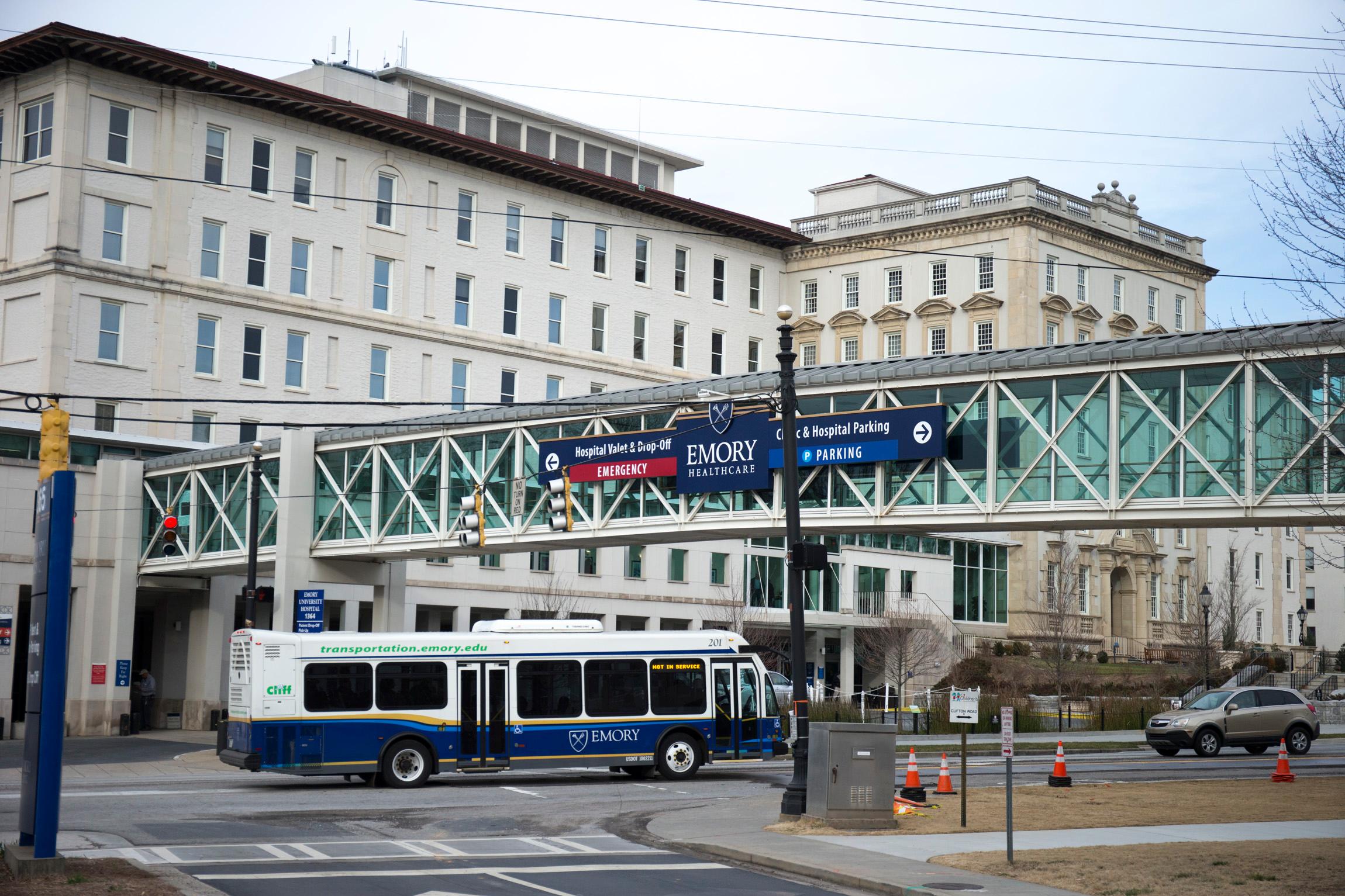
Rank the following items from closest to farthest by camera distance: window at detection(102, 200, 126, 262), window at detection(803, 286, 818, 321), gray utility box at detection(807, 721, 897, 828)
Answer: gray utility box at detection(807, 721, 897, 828) < window at detection(102, 200, 126, 262) < window at detection(803, 286, 818, 321)

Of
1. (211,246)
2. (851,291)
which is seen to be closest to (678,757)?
(211,246)

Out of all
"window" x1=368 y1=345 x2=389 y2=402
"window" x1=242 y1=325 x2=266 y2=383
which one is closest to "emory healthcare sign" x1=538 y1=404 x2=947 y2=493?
"window" x1=242 y1=325 x2=266 y2=383

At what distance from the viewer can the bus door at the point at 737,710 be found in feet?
99.8

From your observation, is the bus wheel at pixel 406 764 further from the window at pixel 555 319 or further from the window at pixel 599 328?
the window at pixel 599 328

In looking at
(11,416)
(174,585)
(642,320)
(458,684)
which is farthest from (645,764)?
(642,320)

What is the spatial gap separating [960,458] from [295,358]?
40.6 metres

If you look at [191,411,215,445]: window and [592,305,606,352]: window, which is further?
[592,305,606,352]: window

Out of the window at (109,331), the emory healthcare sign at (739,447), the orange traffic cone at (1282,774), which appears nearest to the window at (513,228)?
the window at (109,331)

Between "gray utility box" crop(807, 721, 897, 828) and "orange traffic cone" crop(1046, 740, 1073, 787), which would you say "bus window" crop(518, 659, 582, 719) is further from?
"gray utility box" crop(807, 721, 897, 828)

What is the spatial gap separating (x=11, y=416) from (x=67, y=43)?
14.2 metres

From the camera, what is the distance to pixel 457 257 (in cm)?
7206

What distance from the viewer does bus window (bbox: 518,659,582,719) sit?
29.2m

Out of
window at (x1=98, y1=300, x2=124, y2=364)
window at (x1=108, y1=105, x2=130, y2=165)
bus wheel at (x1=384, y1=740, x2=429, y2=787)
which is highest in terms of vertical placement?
window at (x1=108, y1=105, x2=130, y2=165)

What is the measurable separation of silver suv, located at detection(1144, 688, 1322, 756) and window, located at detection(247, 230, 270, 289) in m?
42.3
